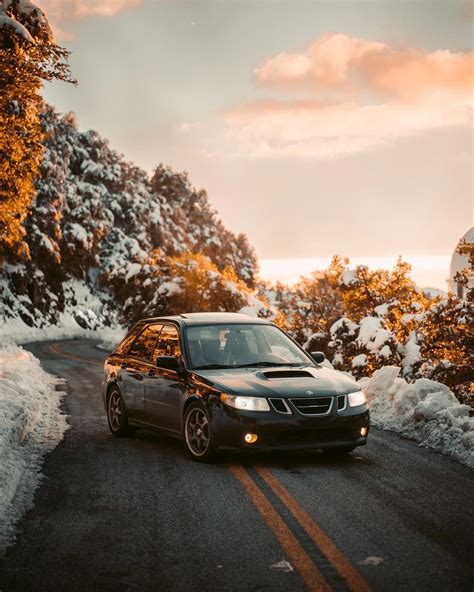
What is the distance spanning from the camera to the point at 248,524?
617 cm

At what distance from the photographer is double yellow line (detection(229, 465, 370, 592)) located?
15.9 feet

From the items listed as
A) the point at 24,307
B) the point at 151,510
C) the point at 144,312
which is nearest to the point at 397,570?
the point at 151,510

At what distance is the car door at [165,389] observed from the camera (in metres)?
9.43

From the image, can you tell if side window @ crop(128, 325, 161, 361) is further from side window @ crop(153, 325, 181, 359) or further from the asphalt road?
the asphalt road

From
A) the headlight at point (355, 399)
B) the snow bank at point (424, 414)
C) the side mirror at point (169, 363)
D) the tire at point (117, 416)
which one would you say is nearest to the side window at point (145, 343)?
the tire at point (117, 416)

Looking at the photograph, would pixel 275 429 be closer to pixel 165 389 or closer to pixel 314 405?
pixel 314 405

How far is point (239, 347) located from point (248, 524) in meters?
3.81

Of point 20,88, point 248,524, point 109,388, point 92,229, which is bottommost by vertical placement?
point 248,524

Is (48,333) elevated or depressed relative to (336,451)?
elevated

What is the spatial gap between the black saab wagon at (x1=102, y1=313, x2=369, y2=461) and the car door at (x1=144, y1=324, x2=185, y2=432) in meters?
0.01

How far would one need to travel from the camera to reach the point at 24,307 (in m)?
54.4

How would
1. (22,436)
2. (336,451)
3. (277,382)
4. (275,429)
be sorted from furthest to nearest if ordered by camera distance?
(22,436) < (336,451) < (277,382) < (275,429)

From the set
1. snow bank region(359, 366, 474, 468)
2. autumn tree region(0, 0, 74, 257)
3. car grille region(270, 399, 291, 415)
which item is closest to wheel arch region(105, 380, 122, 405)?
car grille region(270, 399, 291, 415)

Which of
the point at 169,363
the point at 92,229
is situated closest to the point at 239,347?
the point at 169,363
